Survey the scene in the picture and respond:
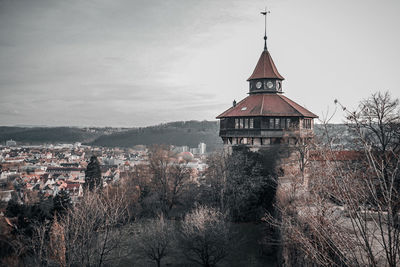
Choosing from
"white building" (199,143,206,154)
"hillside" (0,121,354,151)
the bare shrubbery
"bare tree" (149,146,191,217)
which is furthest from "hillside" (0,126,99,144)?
the bare shrubbery

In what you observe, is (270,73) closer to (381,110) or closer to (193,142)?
(381,110)

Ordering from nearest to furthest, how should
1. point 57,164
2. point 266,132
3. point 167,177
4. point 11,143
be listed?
1. point 266,132
2. point 167,177
3. point 57,164
4. point 11,143

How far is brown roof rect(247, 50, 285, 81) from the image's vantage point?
27.0m

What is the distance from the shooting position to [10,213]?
23094 millimetres

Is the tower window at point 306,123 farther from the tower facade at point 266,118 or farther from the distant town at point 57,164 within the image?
the distant town at point 57,164

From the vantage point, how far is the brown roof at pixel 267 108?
23.7m

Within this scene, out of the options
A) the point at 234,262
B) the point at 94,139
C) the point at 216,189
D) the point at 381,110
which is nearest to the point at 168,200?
the point at 216,189

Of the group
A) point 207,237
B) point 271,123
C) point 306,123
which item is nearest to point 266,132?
point 271,123

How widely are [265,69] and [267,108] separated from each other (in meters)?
5.16

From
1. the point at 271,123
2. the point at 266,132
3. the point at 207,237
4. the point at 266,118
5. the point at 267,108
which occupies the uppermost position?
the point at 267,108

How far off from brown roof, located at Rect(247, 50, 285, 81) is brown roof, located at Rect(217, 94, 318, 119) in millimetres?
1860

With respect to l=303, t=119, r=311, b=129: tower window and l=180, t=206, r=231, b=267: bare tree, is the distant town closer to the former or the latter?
l=303, t=119, r=311, b=129: tower window

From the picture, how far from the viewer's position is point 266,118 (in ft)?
77.9

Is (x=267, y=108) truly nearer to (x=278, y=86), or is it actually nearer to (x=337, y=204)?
(x=278, y=86)
